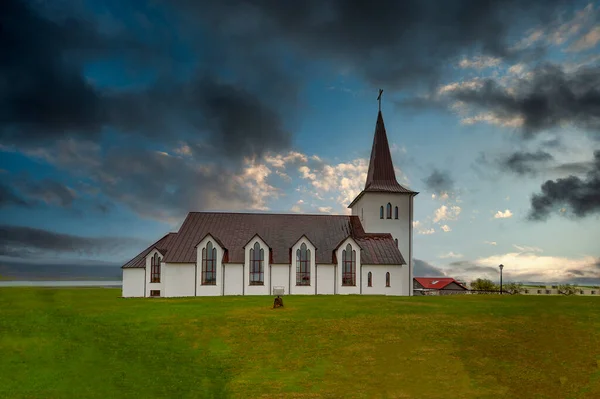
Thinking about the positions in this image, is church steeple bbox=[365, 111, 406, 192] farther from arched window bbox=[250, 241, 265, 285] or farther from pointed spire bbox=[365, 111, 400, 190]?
arched window bbox=[250, 241, 265, 285]

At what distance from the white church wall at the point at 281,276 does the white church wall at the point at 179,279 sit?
8.74m

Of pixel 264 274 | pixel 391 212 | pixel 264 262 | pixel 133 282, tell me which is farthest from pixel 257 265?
pixel 391 212

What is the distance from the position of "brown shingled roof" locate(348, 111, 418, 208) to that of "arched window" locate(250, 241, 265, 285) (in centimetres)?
1578

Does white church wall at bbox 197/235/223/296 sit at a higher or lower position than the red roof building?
higher

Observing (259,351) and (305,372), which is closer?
(305,372)

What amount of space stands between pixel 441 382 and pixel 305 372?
5.58 meters

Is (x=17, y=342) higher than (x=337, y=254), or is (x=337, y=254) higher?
(x=337, y=254)

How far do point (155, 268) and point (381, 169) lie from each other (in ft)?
99.9

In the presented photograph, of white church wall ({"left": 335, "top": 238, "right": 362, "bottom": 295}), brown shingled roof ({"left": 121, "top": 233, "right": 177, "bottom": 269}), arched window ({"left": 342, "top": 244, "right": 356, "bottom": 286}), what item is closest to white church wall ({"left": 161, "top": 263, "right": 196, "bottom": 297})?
brown shingled roof ({"left": 121, "top": 233, "right": 177, "bottom": 269})

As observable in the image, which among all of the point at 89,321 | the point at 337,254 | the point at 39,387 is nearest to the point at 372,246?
the point at 337,254

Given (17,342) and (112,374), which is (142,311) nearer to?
(17,342)

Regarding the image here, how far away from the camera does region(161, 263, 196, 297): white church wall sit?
53031mm

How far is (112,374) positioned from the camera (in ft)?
67.6

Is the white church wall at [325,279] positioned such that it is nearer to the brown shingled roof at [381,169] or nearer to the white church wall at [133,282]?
the brown shingled roof at [381,169]
